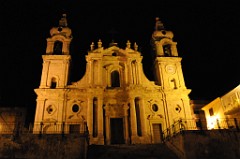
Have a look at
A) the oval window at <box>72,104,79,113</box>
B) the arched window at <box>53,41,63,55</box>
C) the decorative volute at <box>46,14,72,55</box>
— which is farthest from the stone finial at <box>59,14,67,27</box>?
the oval window at <box>72,104,79,113</box>

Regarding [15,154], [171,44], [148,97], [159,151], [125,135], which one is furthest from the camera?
[171,44]

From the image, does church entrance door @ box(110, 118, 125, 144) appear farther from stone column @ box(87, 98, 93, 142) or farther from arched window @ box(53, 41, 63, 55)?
arched window @ box(53, 41, 63, 55)

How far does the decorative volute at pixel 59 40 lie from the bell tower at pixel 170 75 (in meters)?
11.6

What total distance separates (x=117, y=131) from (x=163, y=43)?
44.5 feet

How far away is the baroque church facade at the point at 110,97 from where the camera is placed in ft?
82.7

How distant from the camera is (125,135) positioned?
Result: 25.6m

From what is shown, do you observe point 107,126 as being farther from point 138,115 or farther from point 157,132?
point 157,132

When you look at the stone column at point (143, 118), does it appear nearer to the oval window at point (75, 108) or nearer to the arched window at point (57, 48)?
the oval window at point (75, 108)

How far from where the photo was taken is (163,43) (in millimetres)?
31938

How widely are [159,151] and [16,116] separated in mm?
22054

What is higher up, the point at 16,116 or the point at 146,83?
the point at 146,83

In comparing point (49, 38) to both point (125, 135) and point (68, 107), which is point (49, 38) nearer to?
point (68, 107)

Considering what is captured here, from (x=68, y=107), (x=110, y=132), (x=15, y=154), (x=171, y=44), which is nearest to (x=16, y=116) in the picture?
(x=68, y=107)

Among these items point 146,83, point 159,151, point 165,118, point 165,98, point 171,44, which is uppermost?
point 171,44
